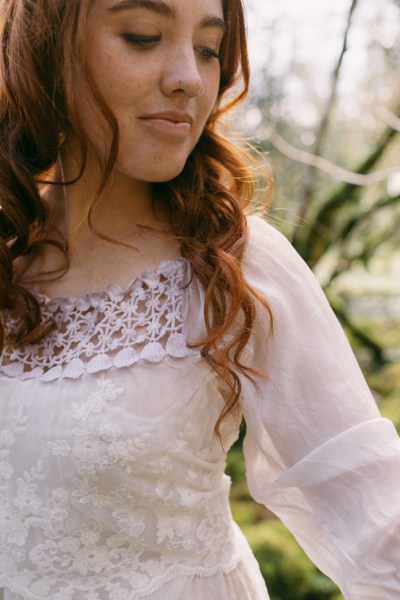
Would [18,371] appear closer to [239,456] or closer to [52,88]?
[52,88]

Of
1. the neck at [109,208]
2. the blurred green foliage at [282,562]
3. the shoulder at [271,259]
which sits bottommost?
the blurred green foliage at [282,562]

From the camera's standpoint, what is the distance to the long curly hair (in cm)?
126

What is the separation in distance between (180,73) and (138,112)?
0.11 meters

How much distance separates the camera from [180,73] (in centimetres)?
126

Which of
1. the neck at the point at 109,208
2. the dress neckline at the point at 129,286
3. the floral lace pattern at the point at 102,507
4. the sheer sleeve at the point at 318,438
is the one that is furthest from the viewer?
the neck at the point at 109,208

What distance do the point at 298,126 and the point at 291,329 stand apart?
4.27 meters

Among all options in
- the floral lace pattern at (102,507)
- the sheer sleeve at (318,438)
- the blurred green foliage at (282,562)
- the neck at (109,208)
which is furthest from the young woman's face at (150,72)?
the blurred green foliage at (282,562)

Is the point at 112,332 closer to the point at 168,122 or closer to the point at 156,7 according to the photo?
the point at 168,122

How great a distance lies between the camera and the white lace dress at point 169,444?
1174 mm

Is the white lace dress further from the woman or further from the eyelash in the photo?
the eyelash

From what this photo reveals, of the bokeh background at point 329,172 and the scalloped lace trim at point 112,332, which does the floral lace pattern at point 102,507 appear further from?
the bokeh background at point 329,172

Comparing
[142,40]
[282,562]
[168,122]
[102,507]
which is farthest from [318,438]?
[282,562]

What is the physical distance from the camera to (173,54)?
127cm

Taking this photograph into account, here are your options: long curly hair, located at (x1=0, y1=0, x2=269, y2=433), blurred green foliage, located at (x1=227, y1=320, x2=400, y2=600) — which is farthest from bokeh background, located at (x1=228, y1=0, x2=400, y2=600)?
long curly hair, located at (x1=0, y1=0, x2=269, y2=433)
